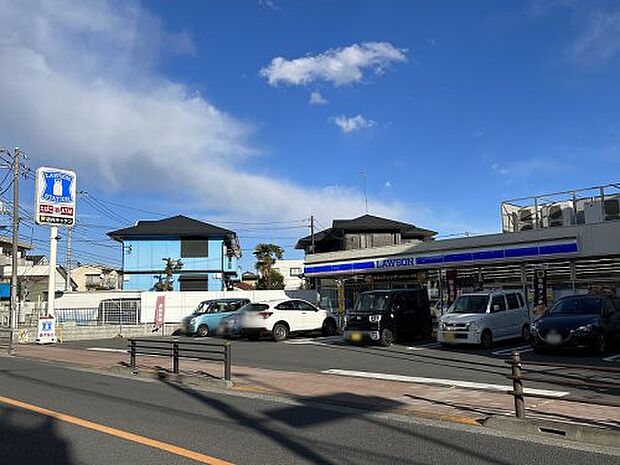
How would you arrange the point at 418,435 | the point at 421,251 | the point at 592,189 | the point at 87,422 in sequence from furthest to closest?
the point at 421,251 < the point at 592,189 < the point at 87,422 < the point at 418,435

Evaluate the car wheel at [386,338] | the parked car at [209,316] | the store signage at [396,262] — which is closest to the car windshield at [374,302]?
the car wheel at [386,338]

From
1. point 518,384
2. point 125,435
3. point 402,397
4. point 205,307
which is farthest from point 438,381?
point 205,307

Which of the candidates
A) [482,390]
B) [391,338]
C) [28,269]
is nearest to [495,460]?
[482,390]

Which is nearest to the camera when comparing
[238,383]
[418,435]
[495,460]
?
[495,460]

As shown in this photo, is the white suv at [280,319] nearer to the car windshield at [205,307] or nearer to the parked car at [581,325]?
the car windshield at [205,307]

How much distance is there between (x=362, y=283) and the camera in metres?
31.9

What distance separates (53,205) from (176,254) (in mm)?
24306

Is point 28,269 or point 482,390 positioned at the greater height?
point 28,269

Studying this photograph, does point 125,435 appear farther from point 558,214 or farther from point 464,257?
point 558,214

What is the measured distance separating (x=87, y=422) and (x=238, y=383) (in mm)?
4535

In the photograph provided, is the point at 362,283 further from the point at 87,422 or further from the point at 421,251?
the point at 87,422

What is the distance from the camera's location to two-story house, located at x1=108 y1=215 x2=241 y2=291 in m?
51.7

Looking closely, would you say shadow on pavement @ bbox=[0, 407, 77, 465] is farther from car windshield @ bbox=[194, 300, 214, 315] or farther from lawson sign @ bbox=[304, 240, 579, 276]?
car windshield @ bbox=[194, 300, 214, 315]

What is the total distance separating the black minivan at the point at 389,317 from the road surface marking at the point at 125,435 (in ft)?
40.2
